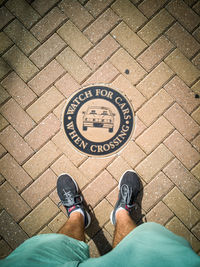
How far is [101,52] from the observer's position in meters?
2.32

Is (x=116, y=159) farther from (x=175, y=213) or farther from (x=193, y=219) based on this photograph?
(x=193, y=219)

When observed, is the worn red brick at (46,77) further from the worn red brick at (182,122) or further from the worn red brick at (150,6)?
the worn red brick at (182,122)

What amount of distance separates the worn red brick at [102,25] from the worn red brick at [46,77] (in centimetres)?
53

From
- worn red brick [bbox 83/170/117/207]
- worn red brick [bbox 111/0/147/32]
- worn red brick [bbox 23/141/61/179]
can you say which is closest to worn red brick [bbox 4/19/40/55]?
worn red brick [bbox 111/0/147/32]

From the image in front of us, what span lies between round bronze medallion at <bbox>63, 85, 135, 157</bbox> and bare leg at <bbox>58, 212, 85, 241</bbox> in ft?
2.20

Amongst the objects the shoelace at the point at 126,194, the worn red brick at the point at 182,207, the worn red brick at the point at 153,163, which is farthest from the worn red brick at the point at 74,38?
the worn red brick at the point at 182,207

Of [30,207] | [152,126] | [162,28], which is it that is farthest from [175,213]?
[162,28]

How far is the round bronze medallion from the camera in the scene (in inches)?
88.4

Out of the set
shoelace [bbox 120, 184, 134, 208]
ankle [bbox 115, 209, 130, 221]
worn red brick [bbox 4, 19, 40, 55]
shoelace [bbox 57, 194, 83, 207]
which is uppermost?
worn red brick [bbox 4, 19, 40, 55]

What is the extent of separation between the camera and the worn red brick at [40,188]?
2.22 meters

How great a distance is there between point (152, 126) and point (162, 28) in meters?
1.18

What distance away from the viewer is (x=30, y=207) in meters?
2.21

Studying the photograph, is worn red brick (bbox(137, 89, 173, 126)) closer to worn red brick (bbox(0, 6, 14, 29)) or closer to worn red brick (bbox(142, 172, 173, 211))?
worn red brick (bbox(142, 172, 173, 211))

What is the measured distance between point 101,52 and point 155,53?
2.09 feet
